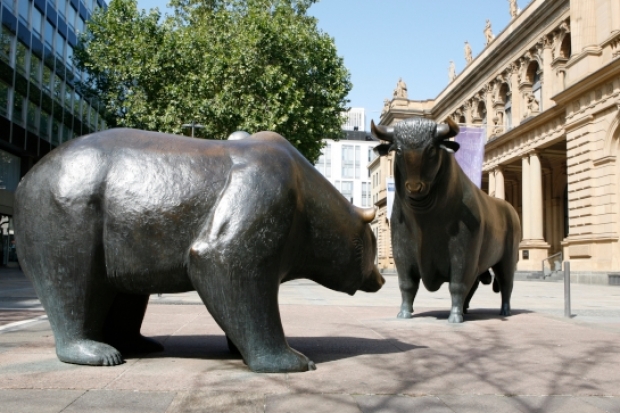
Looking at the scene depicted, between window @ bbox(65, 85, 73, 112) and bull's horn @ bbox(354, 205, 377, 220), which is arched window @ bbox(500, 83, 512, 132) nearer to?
window @ bbox(65, 85, 73, 112)

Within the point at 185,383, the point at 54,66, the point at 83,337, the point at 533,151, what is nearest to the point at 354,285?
the point at 185,383

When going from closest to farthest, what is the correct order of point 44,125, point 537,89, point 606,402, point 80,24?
point 606,402
point 44,125
point 537,89
point 80,24

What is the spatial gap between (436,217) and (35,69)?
111 ft

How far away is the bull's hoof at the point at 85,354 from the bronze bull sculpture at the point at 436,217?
3893 millimetres

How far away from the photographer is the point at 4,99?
30781 millimetres

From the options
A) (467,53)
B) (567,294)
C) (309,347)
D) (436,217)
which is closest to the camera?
(309,347)

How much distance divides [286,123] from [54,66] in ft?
66.9

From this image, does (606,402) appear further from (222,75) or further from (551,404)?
(222,75)

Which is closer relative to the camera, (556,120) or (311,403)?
(311,403)

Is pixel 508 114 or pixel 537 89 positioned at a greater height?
pixel 537 89

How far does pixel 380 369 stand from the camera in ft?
14.6

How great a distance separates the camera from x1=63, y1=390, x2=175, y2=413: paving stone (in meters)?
3.18

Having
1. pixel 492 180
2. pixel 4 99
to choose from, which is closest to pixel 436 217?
pixel 4 99

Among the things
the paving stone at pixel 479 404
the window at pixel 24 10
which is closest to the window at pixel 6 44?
the window at pixel 24 10
